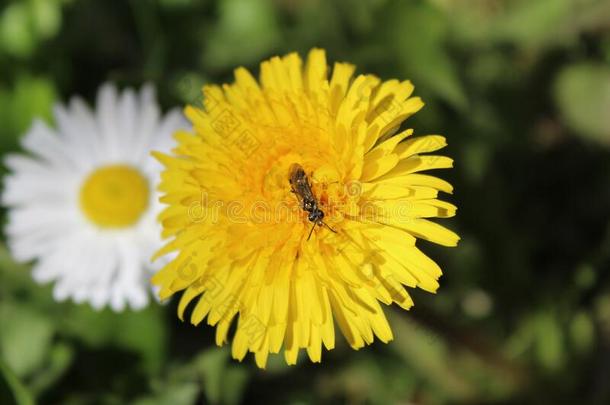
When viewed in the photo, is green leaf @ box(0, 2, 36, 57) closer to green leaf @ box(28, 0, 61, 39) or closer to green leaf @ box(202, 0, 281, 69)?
green leaf @ box(28, 0, 61, 39)

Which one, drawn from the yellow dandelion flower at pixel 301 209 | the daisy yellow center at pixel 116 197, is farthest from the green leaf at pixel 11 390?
the yellow dandelion flower at pixel 301 209

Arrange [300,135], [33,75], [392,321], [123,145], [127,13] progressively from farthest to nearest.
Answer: [127,13], [33,75], [123,145], [392,321], [300,135]

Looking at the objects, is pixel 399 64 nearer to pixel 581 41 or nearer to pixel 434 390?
pixel 581 41

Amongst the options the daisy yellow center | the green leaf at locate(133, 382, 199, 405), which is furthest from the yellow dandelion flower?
the daisy yellow center

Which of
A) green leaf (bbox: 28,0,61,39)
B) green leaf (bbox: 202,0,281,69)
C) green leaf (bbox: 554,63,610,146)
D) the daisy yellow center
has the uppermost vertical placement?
green leaf (bbox: 28,0,61,39)

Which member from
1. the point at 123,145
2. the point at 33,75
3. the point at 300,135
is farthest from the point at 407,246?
the point at 33,75

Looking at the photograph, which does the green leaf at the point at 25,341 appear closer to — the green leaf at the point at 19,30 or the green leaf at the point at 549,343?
the green leaf at the point at 19,30

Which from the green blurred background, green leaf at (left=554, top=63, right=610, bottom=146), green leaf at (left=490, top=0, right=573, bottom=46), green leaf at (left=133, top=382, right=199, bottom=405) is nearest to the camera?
green leaf at (left=133, top=382, right=199, bottom=405)
